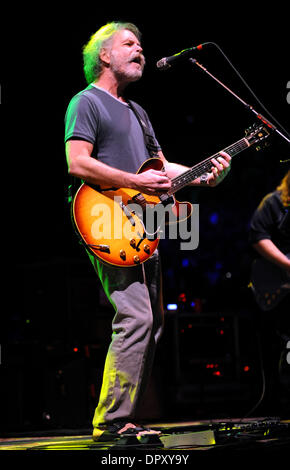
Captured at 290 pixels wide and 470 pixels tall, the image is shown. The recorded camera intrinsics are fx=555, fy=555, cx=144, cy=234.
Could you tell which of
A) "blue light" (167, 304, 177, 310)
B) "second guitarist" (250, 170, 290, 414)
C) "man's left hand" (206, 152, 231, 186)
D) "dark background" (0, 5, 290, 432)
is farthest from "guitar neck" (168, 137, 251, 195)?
"blue light" (167, 304, 177, 310)

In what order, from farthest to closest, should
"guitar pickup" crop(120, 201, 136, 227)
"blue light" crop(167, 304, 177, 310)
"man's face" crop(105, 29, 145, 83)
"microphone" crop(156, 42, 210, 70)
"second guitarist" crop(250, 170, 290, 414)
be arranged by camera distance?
"blue light" crop(167, 304, 177, 310), "second guitarist" crop(250, 170, 290, 414), "microphone" crop(156, 42, 210, 70), "man's face" crop(105, 29, 145, 83), "guitar pickup" crop(120, 201, 136, 227)

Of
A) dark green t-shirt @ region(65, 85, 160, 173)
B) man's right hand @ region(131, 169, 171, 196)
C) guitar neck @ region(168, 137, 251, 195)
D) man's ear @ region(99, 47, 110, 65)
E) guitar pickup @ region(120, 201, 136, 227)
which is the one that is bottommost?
guitar pickup @ region(120, 201, 136, 227)

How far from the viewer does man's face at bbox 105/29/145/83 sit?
2980mm

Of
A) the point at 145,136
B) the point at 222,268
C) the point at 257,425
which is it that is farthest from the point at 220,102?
the point at 257,425

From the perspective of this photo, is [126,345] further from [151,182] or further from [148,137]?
[148,137]

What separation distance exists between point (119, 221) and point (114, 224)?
0.03 metres

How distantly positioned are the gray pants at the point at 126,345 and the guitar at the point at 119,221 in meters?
0.09

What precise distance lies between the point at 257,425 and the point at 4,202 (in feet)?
13.3

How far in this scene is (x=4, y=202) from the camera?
5.98m

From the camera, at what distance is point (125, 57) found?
9.81 ft

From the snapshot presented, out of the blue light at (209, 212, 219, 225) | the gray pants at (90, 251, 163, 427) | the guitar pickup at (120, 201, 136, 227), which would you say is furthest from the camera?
the blue light at (209, 212, 219, 225)

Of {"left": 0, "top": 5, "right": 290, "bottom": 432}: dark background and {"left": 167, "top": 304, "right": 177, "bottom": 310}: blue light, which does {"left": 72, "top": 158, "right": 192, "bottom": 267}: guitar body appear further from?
{"left": 167, "top": 304, "right": 177, "bottom": 310}: blue light

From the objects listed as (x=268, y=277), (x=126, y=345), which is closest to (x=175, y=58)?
(x=126, y=345)

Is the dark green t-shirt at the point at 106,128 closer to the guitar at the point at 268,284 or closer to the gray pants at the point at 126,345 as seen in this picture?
the gray pants at the point at 126,345
